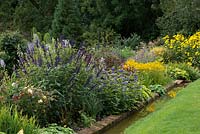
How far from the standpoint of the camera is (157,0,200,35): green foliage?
65.4 ft

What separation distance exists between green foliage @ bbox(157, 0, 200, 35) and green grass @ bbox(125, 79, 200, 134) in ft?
39.7

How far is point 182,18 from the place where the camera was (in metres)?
20.8

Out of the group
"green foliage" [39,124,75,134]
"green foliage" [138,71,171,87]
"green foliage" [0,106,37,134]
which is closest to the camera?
"green foliage" [0,106,37,134]

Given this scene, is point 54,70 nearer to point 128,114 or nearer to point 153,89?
point 128,114

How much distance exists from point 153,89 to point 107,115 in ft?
8.45

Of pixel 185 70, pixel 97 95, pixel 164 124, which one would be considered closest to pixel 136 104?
pixel 97 95

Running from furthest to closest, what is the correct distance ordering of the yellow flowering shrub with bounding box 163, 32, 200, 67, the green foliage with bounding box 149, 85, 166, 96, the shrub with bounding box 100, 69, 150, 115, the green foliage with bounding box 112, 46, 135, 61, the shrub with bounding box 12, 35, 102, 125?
the yellow flowering shrub with bounding box 163, 32, 200, 67 < the green foliage with bounding box 112, 46, 135, 61 < the green foliage with bounding box 149, 85, 166, 96 < the shrub with bounding box 100, 69, 150, 115 < the shrub with bounding box 12, 35, 102, 125

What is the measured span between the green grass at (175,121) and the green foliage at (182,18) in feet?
39.7

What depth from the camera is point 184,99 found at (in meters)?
8.49

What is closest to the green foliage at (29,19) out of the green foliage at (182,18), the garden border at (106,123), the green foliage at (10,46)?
the green foliage at (182,18)

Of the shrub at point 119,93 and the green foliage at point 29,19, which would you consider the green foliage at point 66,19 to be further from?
the shrub at point 119,93

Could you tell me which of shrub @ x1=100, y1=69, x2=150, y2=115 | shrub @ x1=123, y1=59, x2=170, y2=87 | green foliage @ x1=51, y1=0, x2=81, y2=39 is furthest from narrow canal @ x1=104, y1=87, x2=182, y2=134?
green foliage @ x1=51, y1=0, x2=81, y2=39

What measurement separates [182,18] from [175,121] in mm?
Result: 14570

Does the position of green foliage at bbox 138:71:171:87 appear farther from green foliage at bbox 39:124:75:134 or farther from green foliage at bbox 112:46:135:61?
green foliage at bbox 39:124:75:134
